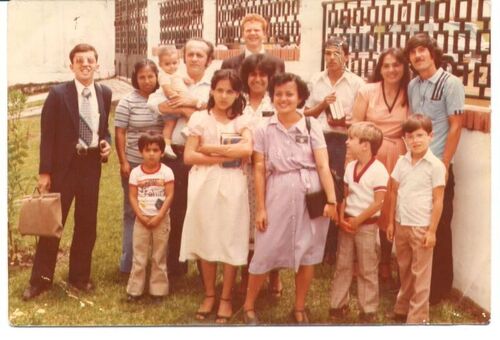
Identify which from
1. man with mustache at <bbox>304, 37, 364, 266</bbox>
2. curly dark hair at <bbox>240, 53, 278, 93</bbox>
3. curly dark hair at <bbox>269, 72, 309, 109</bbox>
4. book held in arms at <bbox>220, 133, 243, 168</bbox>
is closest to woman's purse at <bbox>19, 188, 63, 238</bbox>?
book held in arms at <bbox>220, 133, 243, 168</bbox>

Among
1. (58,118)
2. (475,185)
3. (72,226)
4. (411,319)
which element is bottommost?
(411,319)

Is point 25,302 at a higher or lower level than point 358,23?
lower

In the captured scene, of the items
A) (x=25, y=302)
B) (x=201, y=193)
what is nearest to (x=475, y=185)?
(x=201, y=193)

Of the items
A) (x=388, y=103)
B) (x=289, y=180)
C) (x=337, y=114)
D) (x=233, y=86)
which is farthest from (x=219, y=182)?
(x=388, y=103)

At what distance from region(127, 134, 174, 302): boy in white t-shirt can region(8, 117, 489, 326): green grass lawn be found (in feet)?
0.55

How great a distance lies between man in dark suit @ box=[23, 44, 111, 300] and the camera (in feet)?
15.9

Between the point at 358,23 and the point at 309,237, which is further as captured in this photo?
the point at 358,23

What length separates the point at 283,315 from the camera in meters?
4.81

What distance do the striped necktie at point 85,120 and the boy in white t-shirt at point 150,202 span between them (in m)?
0.37

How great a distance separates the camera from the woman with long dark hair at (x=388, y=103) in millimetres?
4730

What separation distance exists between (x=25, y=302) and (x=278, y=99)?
2.16 meters

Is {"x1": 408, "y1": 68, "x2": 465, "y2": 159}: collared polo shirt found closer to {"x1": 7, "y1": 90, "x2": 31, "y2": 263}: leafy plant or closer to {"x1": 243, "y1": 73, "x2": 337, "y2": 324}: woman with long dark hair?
{"x1": 243, "y1": 73, "x2": 337, "y2": 324}: woman with long dark hair

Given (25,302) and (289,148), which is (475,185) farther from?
(25,302)

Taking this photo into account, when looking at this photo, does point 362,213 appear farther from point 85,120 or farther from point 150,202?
point 85,120
